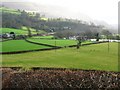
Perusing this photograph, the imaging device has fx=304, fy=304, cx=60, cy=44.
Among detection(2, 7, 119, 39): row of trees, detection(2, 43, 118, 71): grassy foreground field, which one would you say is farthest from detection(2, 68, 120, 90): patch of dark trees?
detection(2, 7, 119, 39): row of trees

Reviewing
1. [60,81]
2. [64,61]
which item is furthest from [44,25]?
[60,81]

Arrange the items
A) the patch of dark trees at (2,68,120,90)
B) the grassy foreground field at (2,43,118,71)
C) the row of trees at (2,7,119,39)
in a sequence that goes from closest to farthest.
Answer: the patch of dark trees at (2,68,120,90) → the grassy foreground field at (2,43,118,71) → the row of trees at (2,7,119,39)

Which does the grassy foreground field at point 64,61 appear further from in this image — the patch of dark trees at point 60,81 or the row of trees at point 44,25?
the row of trees at point 44,25

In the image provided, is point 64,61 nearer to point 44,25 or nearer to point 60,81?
point 60,81

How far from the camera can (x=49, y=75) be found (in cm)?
1157

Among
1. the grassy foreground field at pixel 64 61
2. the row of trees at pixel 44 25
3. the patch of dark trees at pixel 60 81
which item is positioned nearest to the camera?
the patch of dark trees at pixel 60 81

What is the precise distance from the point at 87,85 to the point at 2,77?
332cm

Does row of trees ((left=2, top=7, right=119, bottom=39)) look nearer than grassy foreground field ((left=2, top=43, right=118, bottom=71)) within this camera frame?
No

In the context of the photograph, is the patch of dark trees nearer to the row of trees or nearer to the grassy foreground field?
the grassy foreground field

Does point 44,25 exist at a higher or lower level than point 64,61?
higher

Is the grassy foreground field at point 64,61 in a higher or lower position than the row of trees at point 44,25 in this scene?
lower

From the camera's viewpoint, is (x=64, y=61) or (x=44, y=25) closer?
(x=64, y=61)

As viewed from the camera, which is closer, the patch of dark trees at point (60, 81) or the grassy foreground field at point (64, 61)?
the patch of dark trees at point (60, 81)

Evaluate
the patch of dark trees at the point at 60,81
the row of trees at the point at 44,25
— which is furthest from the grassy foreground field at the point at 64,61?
the row of trees at the point at 44,25
